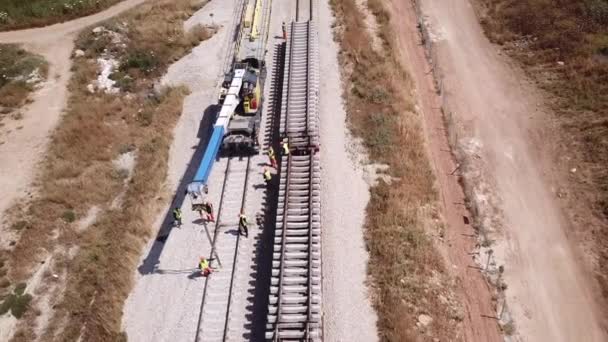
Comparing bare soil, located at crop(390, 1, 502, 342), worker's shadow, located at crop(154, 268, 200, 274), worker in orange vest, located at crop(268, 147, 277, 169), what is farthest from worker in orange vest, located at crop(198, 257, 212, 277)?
bare soil, located at crop(390, 1, 502, 342)

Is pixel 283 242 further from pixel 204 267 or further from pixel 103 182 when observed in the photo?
pixel 103 182

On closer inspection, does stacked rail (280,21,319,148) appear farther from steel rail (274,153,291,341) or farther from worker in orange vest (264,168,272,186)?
worker in orange vest (264,168,272,186)

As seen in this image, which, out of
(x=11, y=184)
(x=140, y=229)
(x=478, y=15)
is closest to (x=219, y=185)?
(x=140, y=229)

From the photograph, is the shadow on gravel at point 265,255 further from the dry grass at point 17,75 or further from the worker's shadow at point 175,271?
the dry grass at point 17,75

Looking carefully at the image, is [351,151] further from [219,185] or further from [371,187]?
[219,185]

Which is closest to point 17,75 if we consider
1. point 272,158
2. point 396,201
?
point 272,158

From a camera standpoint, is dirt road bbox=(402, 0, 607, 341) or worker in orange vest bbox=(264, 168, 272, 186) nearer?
dirt road bbox=(402, 0, 607, 341)
